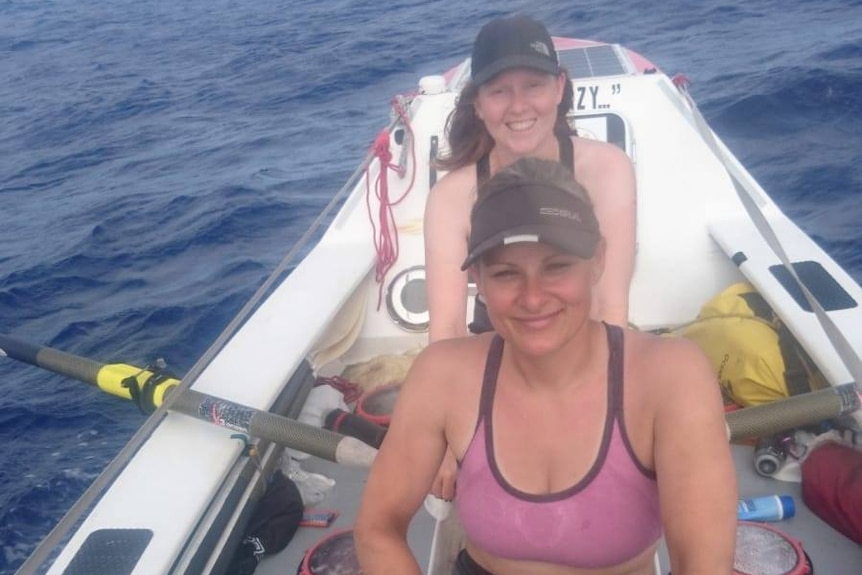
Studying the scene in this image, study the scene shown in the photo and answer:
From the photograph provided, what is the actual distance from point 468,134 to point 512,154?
23 cm

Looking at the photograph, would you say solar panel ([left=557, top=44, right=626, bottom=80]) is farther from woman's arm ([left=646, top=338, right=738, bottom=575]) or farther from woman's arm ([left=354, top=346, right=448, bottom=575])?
woman's arm ([left=646, top=338, right=738, bottom=575])

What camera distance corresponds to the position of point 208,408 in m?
2.83

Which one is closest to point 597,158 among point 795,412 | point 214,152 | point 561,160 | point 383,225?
point 561,160

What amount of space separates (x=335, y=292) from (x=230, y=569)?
1.52 m

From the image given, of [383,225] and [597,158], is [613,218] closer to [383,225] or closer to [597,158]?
[597,158]

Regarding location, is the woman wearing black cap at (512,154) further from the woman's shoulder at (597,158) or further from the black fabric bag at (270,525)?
the black fabric bag at (270,525)

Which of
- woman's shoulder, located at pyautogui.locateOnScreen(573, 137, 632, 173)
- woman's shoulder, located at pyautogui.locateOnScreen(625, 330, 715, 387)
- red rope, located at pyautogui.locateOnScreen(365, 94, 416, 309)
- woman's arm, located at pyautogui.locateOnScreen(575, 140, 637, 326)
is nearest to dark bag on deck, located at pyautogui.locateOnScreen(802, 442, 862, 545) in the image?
woman's arm, located at pyautogui.locateOnScreen(575, 140, 637, 326)

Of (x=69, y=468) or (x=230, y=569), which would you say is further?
(x=69, y=468)

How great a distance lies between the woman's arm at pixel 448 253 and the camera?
2627 millimetres

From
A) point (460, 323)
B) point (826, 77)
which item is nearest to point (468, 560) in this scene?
point (460, 323)

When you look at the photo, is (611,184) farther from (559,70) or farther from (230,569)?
(230,569)

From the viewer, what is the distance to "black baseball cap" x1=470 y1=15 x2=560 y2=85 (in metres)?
2.38

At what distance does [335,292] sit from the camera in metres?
3.91

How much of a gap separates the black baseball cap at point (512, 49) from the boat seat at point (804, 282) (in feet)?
4.86
